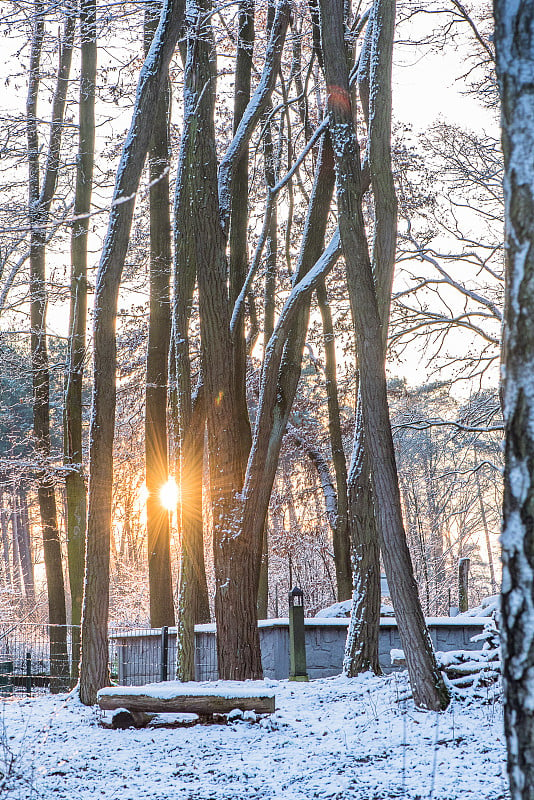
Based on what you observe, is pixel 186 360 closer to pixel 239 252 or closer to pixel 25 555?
pixel 239 252

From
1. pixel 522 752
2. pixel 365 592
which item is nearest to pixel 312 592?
pixel 365 592

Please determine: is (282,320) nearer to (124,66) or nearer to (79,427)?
(124,66)

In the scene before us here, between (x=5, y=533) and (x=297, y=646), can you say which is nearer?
(x=297, y=646)

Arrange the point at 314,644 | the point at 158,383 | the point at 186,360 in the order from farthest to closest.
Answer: the point at 158,383
the point at 314,644
the point at 186,360

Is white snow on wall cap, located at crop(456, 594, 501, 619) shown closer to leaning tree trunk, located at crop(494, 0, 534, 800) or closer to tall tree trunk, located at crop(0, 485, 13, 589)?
leaning tree trunk, located at crop(494, 0, 534, 800)

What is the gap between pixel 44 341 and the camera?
54.6ft

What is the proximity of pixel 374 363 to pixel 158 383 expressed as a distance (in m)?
8.00

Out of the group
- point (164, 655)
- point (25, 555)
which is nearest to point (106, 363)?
point (164, 655)

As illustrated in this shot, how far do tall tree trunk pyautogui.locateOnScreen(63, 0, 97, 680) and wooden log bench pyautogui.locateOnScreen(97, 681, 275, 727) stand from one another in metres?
6.37

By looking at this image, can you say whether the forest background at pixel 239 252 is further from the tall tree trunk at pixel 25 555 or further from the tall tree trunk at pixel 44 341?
the tall tree trunk at pixel 25 555

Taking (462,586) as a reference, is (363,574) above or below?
above

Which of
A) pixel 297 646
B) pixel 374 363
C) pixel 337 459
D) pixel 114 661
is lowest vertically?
pixel 114 661

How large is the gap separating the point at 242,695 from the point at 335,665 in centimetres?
665

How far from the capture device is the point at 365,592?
9398 millimetres
